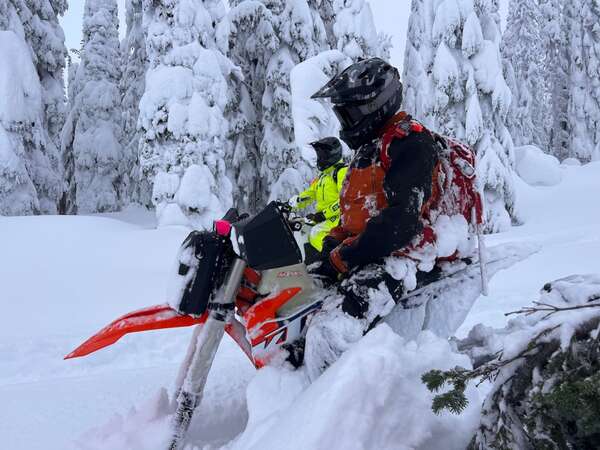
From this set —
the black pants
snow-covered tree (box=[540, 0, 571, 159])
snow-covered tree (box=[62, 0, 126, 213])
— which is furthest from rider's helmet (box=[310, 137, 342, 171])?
snow-covered tree (box=[540, 0, 571, 159])

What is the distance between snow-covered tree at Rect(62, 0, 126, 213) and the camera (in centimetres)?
2450

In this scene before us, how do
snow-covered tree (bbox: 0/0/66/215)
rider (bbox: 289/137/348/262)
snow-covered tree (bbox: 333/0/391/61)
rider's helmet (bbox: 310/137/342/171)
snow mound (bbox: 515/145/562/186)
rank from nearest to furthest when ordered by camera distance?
rider (bbox: 289/137/348/262)
rider's helmet (bbox: 310/137/342/171)
snow-covered tree (bbox: 0/0/66/215)
snow-covered tree (bbox: 333/0/391/61)
snow mound (bbox: 515/145/562/186)

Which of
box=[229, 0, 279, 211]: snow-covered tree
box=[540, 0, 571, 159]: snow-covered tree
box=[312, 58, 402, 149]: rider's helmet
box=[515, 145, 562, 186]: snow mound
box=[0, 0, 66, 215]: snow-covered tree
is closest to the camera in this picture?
box=[312, 58, 402, 149]: rider's helmet

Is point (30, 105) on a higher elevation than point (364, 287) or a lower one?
lower

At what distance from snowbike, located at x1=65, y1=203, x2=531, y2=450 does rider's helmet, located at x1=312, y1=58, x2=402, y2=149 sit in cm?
64

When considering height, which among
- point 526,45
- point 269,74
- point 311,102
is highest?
point 526,45

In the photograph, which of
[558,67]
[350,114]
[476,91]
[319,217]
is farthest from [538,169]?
[350,114]

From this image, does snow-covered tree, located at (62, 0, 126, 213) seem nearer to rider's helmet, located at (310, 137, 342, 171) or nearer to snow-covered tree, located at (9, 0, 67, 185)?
snow-covered tree, located at (9, 0, 67, 185)

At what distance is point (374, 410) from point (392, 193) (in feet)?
3.47

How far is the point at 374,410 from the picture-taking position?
5.01 feet

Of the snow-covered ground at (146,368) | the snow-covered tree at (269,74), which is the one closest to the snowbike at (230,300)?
the snow-covered ground at (146,368)

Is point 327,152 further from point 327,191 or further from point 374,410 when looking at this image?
point 374,410

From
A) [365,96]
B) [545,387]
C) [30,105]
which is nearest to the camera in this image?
[545,387]

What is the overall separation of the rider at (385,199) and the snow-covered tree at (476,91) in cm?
1269
